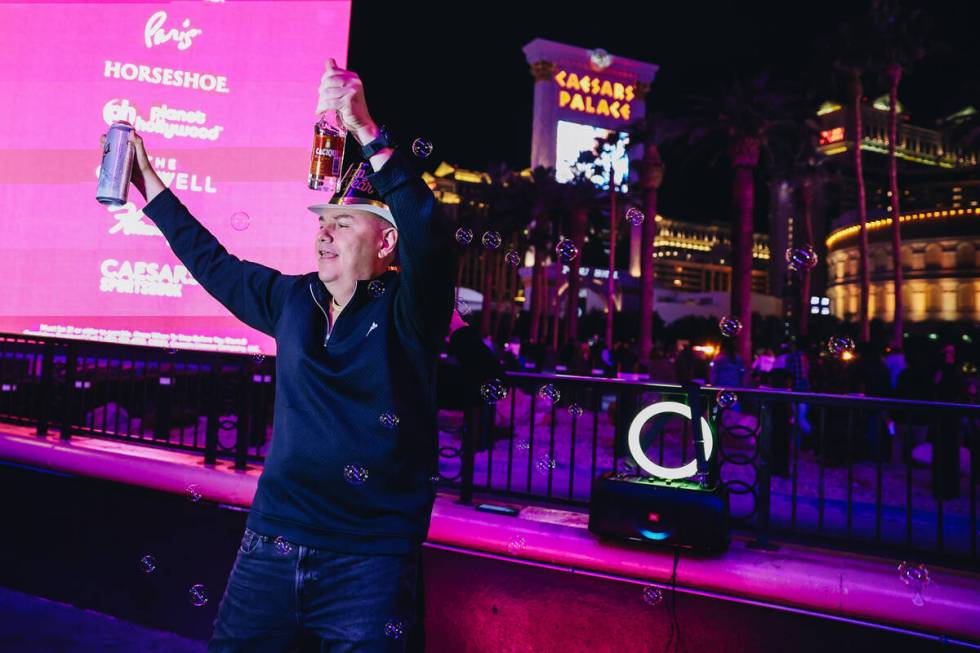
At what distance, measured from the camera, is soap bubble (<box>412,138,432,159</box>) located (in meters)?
4.01

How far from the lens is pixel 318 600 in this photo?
2.10m

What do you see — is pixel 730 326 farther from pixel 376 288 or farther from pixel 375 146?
pixel 375 146

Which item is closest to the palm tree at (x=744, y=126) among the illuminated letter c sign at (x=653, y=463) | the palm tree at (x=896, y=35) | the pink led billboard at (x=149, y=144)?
the palm tree at (x=896, y=35)

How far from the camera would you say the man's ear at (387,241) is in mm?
2328

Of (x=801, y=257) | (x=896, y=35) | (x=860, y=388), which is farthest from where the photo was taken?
(x=896, y=35)

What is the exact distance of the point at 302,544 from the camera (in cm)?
209

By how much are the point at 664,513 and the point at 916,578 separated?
4.36 ft

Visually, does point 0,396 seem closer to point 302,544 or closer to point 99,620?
point 99,620

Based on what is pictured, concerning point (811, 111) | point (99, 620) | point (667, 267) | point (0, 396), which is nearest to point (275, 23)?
point (0, 396)

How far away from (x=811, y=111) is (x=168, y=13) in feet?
107

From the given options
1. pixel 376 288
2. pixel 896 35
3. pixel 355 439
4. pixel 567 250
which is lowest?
pixel 355 439

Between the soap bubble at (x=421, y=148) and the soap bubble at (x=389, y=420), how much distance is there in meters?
2.29

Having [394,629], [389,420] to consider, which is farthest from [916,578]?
[389,420]

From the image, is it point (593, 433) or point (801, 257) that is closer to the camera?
point (593, 433)
